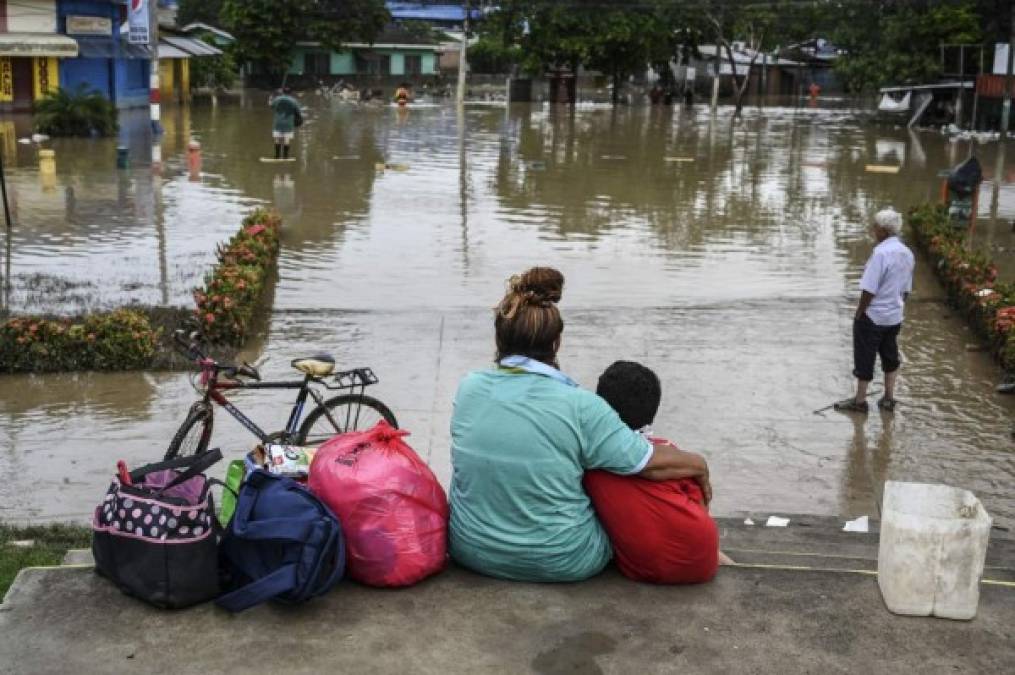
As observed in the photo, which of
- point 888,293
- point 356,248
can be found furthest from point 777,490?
point 356,248

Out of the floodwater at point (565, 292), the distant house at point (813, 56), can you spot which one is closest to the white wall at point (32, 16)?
the floodwater at point (565, 292)

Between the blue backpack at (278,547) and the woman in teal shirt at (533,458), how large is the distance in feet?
1.95

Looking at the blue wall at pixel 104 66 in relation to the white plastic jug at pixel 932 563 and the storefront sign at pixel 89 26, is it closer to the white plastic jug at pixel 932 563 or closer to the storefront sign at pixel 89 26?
the storefront sign at pixel 89 26

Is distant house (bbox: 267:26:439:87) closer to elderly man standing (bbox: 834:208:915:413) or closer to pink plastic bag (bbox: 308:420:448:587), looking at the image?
elderly man standing (bbox: 834:208:915:413)

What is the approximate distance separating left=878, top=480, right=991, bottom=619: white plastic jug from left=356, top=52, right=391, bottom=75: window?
3037 inches

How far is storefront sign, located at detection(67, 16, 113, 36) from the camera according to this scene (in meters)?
42.8

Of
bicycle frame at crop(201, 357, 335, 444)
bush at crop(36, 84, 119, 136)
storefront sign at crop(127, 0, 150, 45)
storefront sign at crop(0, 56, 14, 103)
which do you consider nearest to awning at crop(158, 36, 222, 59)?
storefront sign at crop(0, 56, 14, 103)

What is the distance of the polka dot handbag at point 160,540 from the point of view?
4.45 metres

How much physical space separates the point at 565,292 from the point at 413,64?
7044 cm

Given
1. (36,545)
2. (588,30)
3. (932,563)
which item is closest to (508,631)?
(932,563)

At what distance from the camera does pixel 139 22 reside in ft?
91.1

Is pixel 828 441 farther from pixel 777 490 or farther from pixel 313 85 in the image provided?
pixel 313 85

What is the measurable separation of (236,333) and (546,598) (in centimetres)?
682

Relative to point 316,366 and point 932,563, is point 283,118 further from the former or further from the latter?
point 932,563
